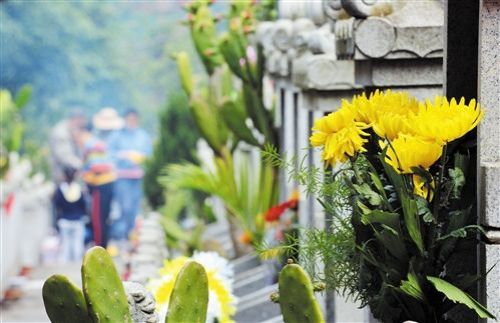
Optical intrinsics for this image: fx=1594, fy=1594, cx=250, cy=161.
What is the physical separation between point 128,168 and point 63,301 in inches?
678

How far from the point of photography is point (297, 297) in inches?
191

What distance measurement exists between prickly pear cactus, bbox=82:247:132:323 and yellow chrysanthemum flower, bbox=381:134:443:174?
972 millimetres

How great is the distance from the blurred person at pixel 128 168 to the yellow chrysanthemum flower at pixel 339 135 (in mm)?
16174

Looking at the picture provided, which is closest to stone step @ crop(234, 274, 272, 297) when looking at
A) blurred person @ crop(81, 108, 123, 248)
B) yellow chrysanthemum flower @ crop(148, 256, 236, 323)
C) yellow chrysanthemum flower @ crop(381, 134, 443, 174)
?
yellow chrysanthemum flower @ crop(148, 256, 236, 323)

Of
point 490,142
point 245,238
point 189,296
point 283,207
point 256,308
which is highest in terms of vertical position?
point 490,142

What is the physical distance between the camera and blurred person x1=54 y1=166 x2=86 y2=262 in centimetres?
2108

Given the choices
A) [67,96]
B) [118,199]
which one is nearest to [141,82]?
[67,96]

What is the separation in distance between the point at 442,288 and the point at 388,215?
11.7 inches

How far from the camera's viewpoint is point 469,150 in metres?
5.44

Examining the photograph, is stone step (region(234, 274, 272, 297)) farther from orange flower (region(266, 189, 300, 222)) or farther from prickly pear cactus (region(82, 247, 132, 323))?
prickly pear cactus (region(82, 247, 132, 323))

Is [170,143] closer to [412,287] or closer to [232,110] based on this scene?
[232,110]

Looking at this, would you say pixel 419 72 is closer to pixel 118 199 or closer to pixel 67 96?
pixel 118 199

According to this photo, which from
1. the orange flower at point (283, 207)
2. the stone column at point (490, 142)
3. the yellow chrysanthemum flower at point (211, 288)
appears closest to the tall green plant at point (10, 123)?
the orange flower at point (283, 207)

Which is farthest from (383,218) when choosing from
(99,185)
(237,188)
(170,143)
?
(170,143)
